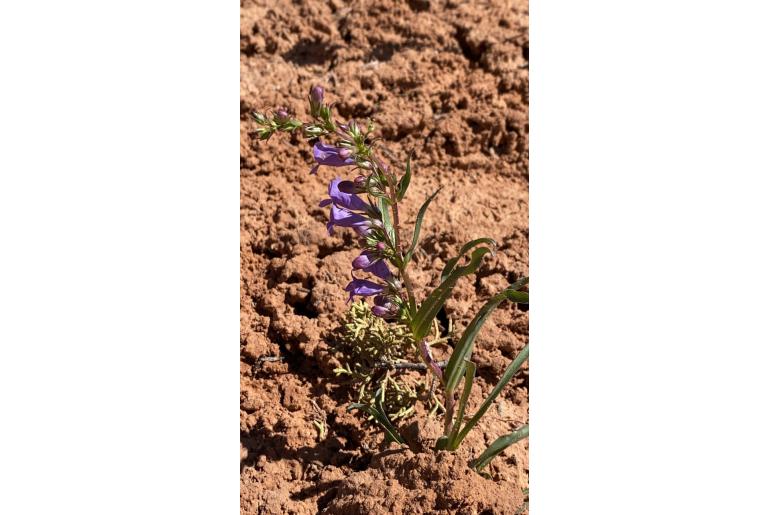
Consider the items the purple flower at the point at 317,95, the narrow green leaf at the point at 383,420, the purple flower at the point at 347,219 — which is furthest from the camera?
the narrow green leaf at the point at 383,420

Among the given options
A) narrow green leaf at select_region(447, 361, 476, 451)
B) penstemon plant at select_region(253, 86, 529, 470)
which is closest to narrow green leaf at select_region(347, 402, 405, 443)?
penstemon plant at select_region(253, 86, 529, 470)

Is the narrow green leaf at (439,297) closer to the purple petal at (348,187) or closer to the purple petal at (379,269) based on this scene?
the purple petal at (379,269)

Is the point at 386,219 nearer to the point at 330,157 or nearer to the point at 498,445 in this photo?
the point at 330,157

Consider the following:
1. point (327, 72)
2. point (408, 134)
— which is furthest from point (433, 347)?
point (327, 72)

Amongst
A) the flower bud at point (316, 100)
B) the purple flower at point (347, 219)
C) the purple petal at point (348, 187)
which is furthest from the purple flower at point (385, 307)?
the flower bud at point (316, 100)

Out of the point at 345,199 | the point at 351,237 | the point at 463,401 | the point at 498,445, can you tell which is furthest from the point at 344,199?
the point at 351,237

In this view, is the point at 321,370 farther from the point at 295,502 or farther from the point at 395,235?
the point at 395,235

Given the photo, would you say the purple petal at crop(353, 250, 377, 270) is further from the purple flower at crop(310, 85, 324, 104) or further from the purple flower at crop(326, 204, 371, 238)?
the purple flower at crop(310, 85, 324, 104)
